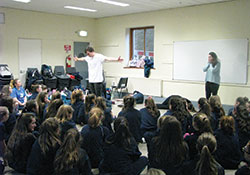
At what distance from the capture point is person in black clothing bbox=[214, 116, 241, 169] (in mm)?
2801

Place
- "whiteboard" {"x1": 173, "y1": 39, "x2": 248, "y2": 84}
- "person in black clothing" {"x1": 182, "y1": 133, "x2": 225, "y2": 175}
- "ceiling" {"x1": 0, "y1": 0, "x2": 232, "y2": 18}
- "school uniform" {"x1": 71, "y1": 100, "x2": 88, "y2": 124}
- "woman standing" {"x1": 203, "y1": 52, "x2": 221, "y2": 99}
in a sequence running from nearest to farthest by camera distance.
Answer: "person in black clothing" {"x1": 182, "y1": 133, "x2": 225, "y2": 175} < "school uniform" {"x1": 71, "y1": 100, "x2": 88, "y2": 124} < "woman standing" {"x1": 203, "y1": 52, "x2": 221, "y2": 99} < "whiteboard" {"x1": 173, "y1": 39, "x2": 248, "y2": 84} < "ceiling" {"x1": 0, "y1": 0, "x2": 232, "y2": 18}

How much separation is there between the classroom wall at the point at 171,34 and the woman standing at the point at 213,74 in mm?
688

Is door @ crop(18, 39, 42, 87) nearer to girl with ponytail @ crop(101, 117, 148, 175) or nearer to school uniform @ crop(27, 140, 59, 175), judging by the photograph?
school uniform @ crop(27, 140, 59, 175)

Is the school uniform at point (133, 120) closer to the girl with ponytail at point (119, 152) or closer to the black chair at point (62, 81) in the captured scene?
the girl with ponytail at point (119, 152)

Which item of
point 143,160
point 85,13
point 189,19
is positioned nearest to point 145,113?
point 143,160

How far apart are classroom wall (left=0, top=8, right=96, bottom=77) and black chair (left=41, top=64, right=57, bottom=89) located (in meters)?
0.39

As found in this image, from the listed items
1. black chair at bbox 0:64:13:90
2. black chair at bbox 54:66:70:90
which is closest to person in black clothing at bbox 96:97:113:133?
black chair at bbox 0:64:13:90

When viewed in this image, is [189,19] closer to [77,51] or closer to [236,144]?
[77,51]

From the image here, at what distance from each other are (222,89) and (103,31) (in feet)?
16.0

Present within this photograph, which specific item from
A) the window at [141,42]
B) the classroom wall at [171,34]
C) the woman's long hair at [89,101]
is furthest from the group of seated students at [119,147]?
the window at [141,42]

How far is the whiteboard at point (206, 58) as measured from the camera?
6762mm

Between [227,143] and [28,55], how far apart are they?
23.8 feet

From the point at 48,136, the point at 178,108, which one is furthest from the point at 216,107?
the point at 48,136

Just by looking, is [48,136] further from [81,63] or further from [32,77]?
[81,63]
